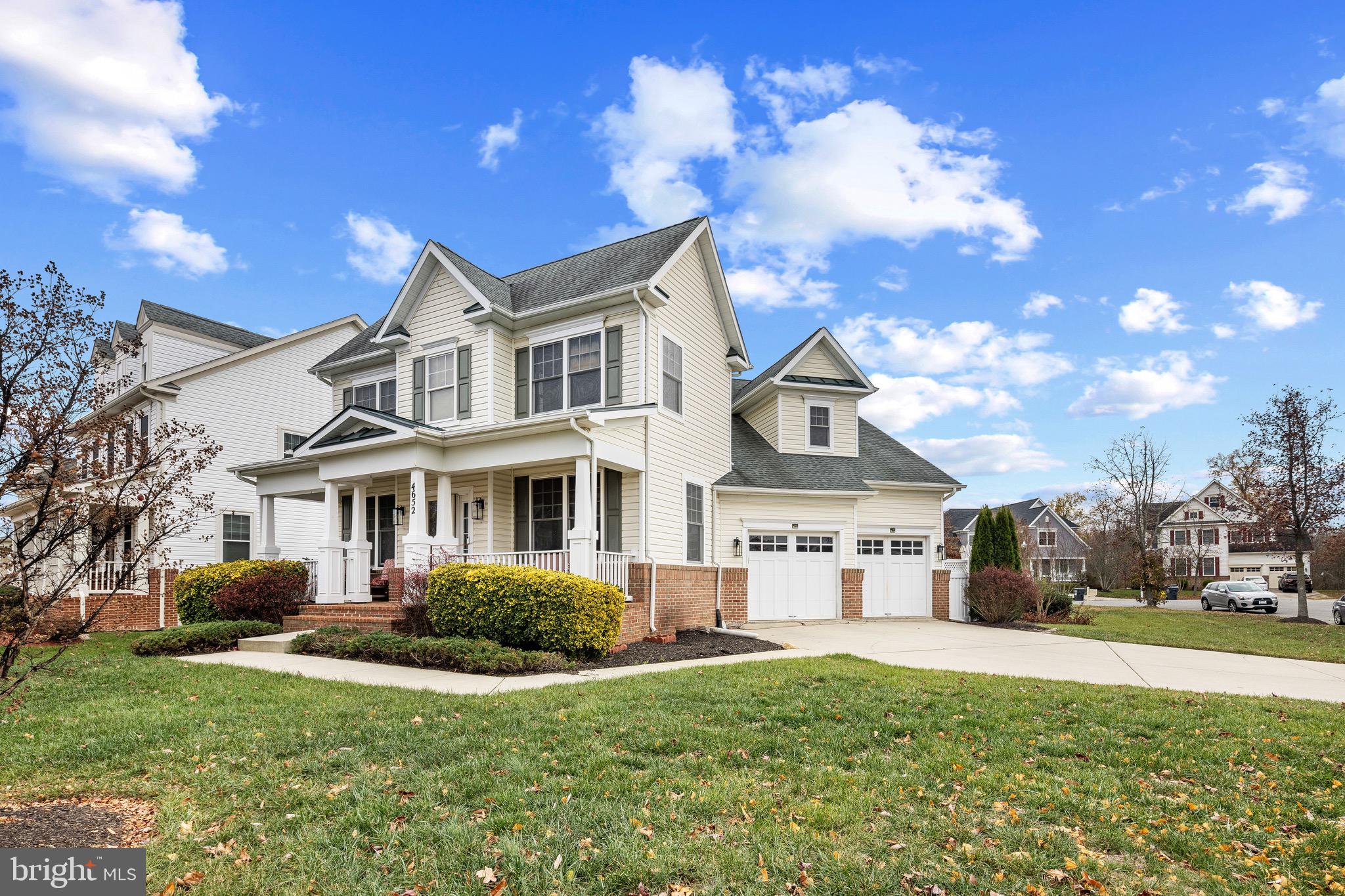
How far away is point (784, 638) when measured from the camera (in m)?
15.3

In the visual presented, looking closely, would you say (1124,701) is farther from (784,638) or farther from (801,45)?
(801,45)

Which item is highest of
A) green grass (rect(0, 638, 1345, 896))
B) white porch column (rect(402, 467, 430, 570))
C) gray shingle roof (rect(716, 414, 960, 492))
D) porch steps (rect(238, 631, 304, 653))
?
gray shingle roof (rect(716, 414, 960, 492))

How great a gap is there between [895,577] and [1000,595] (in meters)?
2.72

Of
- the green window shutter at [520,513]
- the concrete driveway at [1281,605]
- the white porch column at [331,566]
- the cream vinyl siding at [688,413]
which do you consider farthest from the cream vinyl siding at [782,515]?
the concrete driveway at [1281,605]

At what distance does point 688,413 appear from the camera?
17.0m

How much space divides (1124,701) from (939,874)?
16.7 feet

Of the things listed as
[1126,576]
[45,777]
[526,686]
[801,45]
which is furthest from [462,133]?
[1126,576]

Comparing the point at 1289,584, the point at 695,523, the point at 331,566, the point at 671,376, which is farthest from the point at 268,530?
the point at 1289,584

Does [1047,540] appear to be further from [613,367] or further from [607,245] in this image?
[613,367]

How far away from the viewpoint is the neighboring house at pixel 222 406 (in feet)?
66.6

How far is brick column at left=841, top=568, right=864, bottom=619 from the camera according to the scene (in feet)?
64.1

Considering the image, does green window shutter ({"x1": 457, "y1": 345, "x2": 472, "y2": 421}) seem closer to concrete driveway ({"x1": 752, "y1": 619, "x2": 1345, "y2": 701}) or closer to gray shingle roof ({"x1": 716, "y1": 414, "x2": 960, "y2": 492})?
gray shingle roof ({"x1": 716, "y1": 414, "x2": 960, "y2": 492})

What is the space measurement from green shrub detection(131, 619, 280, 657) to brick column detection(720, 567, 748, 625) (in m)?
9.66

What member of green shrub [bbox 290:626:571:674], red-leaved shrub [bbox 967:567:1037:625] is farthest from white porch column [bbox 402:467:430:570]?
red-leaved shrub [bbox 967:567:1037:625]
